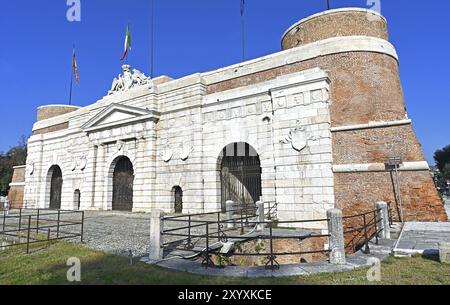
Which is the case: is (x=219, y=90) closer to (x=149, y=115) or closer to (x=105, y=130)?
(x=149, y=115)

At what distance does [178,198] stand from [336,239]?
37.0ft

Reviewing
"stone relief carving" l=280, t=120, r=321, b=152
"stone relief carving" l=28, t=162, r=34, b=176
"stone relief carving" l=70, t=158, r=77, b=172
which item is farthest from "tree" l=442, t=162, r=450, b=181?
"stone relief carving" l=28, t=162, r=34, b=176

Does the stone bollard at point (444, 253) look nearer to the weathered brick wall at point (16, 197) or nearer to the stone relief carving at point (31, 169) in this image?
the stone relief carving at point (31, 169)

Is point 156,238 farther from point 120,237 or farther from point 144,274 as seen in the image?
point 120,237

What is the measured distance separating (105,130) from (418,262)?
61.7ft

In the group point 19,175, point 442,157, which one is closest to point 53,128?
point 19,175

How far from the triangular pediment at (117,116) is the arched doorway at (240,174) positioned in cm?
531

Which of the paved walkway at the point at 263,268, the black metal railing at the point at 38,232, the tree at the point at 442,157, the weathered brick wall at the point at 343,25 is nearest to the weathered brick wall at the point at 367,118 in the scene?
the weathered brick wall at the point at 343,25

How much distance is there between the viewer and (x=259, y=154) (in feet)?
45.1

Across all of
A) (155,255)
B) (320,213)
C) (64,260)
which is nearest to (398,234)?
(320,213)

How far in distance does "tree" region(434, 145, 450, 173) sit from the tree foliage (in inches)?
2434
